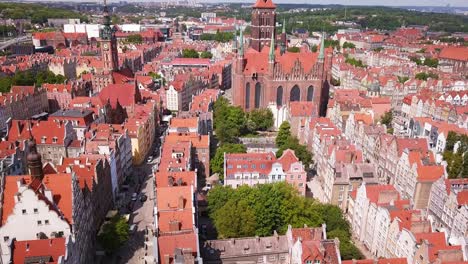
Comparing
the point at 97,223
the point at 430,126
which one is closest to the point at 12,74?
the point at 97,223

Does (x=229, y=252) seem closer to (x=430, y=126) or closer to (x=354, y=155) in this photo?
(x=354, y=155)

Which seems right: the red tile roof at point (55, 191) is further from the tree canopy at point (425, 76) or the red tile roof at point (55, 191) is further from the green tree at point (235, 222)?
the tree canopy at point (425, 76)

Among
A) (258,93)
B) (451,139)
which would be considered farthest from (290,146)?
(258,93)

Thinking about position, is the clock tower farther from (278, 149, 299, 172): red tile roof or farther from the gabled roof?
(278, 149, 299, 172): red tile roof

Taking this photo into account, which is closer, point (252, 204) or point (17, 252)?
point (17, 252)

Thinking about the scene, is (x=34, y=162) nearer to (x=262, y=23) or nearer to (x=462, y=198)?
(x=462, y=198)

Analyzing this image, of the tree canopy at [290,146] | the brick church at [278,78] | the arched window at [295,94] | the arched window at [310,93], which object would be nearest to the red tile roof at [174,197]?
the tree canopy at [290,146]

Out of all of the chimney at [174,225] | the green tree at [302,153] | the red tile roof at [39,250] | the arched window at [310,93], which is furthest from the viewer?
the arched window at [310,93]
